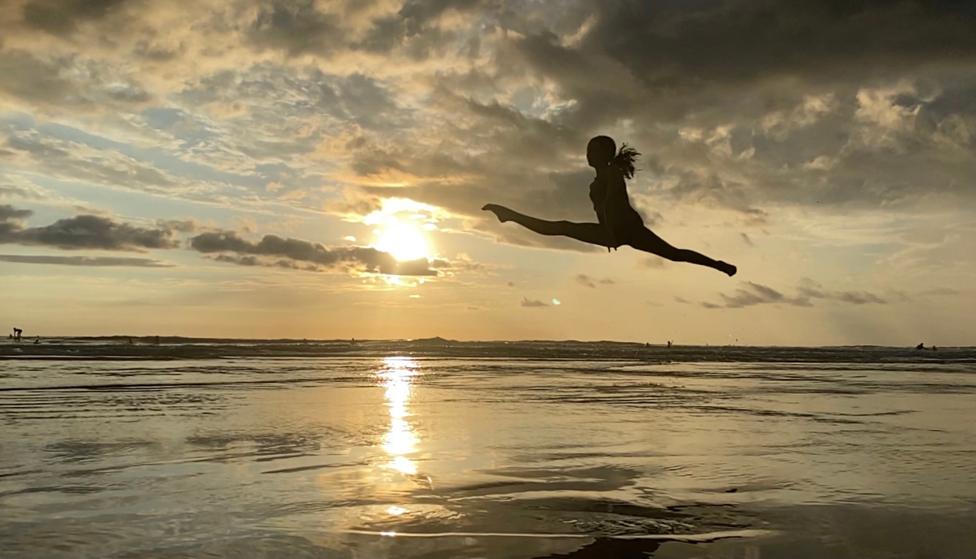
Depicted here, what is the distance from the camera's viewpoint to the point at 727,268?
23.2ft

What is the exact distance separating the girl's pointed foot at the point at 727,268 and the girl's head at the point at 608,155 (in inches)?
46.7

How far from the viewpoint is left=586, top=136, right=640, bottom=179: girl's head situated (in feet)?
21.7

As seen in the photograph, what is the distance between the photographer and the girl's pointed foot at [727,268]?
7.03 metres

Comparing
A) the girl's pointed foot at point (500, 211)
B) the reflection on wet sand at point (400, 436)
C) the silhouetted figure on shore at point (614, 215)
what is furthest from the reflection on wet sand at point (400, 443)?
the silhouetted figure on shore at point (614, 215)

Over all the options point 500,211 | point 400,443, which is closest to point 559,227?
point 500,211

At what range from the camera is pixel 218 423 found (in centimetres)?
1658

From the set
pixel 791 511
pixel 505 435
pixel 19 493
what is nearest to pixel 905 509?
pixel 791 511

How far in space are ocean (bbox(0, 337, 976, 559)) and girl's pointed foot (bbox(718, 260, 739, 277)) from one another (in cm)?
260

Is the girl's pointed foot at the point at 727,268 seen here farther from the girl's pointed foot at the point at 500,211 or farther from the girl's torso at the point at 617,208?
the girl's pointed foot at the point at 500,211

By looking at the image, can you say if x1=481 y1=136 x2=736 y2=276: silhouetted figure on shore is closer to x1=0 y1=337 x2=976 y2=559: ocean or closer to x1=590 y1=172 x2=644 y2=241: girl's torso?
x1=590 y1=172 x2=644 y2=241: girl's torso

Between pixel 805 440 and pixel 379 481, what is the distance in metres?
8.54

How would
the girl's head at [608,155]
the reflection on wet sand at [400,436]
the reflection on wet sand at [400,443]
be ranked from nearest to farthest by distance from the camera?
the girl's head at [608,155] < the reflection on wet sand at [400,443] < the reflection on wet sand at [400,436]

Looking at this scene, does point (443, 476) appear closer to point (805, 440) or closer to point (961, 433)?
point (805, 440)

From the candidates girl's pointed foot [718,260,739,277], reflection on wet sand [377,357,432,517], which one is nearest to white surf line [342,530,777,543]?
reflection on wet sand [377,357,432,517]
